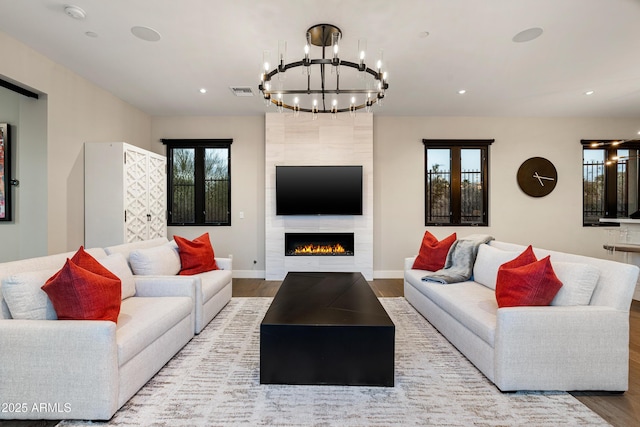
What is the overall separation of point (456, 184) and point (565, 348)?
3.92m

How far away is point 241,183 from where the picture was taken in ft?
18.0

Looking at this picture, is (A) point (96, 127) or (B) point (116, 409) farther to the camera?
(A) point (96, 127)

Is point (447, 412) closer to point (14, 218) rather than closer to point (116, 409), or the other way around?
point (116, 409)

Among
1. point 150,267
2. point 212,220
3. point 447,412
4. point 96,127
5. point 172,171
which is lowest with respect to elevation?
point 447,412

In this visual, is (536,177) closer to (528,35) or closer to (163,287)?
(528,35)

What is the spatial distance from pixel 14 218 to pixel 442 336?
4.73 m

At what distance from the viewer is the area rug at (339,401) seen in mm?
1699

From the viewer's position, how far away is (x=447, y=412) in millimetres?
1782

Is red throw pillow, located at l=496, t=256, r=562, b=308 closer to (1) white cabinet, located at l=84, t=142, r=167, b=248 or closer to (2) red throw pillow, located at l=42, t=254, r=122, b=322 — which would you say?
(2) red throw pillow, located at l=42, t=254, r=122, b=322

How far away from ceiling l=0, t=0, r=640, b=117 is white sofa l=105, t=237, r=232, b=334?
81.6 inches

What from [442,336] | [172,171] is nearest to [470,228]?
[442,336]

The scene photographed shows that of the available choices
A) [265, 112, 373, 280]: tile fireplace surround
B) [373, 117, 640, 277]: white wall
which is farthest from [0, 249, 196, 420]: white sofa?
[373, 117, 640, 277]: white wall

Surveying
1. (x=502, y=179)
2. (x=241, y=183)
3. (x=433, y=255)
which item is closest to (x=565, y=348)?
(x=433, y=255)

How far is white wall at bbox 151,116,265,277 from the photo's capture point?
17.9 ft
